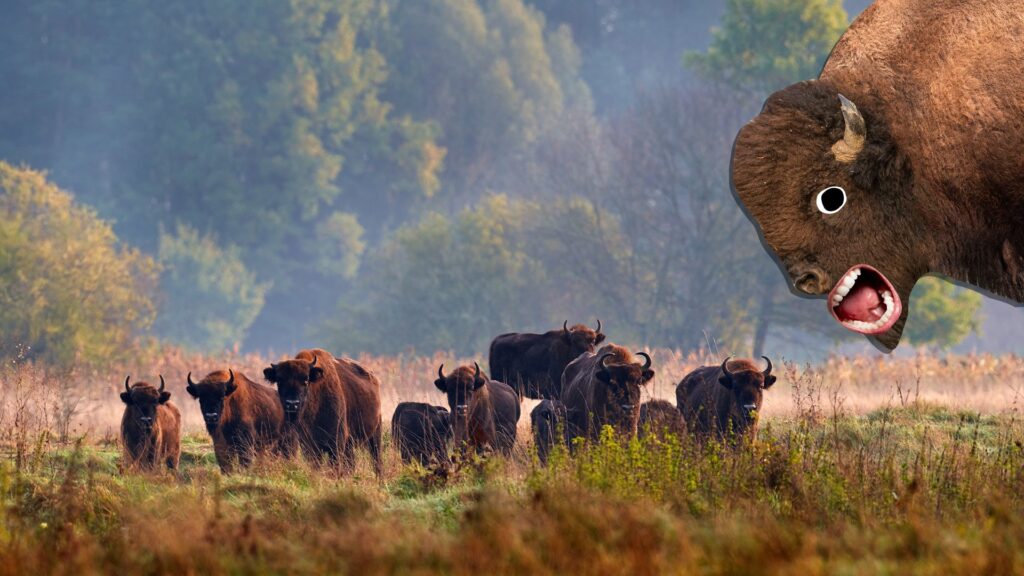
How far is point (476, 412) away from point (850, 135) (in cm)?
747

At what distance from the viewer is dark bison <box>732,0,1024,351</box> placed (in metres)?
7.98

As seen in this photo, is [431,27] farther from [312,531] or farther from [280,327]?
[312,531]

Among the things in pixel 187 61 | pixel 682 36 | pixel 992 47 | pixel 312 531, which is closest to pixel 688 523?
pixel 312 531

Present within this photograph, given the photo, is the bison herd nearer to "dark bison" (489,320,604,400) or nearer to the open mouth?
"dark bison" (489,320,604,400)

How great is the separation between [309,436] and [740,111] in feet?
98.2

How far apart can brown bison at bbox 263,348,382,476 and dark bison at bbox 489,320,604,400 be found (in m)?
3.08

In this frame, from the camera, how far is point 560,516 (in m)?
7.54

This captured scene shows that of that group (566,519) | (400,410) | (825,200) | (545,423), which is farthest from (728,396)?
(566,519)

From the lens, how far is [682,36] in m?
69.7

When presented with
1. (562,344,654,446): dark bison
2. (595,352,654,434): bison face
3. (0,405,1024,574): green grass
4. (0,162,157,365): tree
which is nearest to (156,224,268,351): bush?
(0,162,157,365): tree

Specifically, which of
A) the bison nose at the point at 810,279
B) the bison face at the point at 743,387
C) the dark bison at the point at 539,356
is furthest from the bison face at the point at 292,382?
the bison nose at the point at 810,279

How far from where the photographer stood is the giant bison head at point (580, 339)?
17.7 metres

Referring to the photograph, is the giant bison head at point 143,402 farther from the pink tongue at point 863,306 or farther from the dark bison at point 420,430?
the pink tongue at point 863,306

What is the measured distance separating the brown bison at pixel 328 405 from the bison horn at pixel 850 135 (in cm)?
729
